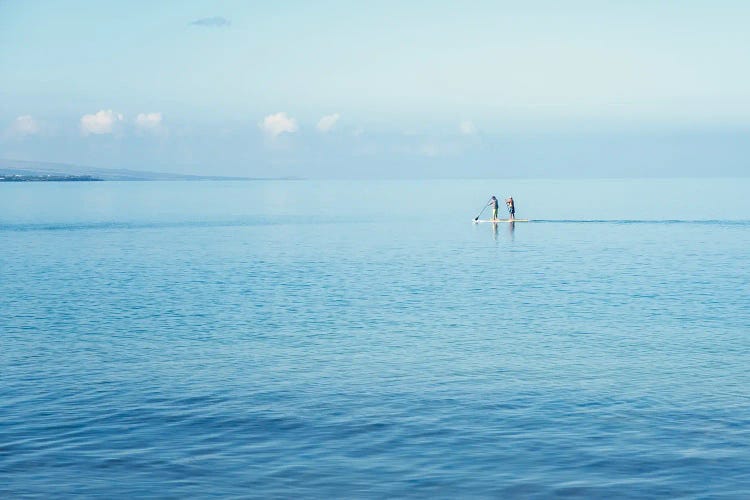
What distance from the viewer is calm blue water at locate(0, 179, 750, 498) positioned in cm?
1911

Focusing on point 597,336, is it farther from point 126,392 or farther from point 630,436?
point 126,392

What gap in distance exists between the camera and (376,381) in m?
27.0

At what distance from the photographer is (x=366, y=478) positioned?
→ 18.8 metres

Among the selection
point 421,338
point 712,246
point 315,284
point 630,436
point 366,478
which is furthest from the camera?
point 712,246

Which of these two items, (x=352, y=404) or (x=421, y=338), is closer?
(x=352, y=404)

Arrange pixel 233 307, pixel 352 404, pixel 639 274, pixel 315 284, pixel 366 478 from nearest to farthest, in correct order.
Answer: pixel 366 478 < pixel 352 404 < pixel 233 307 < pixel 315 284 < pixel 639 274

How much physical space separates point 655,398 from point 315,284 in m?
28.6

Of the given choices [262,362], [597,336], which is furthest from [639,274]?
[262,362]

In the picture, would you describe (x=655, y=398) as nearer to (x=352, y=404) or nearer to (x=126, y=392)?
(x=352, y=404)

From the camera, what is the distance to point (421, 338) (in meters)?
33.9

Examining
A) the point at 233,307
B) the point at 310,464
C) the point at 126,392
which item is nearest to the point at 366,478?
the point at 310,464

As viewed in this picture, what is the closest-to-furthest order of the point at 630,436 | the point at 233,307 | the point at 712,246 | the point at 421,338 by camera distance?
the point at 630,436, the point at 421,338, the point at 233,307, the point at 712,246

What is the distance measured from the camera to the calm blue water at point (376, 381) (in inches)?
752

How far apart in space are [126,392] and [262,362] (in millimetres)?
5123
